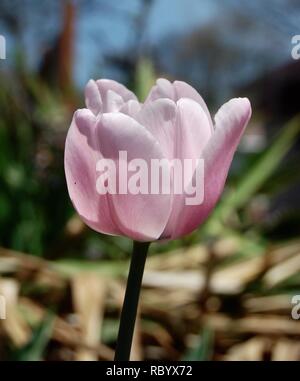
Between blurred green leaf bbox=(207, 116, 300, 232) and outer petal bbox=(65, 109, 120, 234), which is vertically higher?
blurred green leaf bbox=(207, 116, 300, 232)

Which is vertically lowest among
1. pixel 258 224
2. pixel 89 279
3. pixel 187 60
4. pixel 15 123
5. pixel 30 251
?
pixel 89 279

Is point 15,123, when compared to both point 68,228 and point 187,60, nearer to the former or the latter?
point 68,228

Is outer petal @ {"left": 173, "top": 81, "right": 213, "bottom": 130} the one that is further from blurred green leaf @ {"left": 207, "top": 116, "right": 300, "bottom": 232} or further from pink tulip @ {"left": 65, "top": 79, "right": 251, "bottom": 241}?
→ blurred green leaf @ {"left": 207, "top": 116, "right": 300, "bottom": 232}

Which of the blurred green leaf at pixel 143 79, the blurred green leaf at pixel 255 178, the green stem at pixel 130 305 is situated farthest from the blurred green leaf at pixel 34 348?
the blurred green leaf at pixel 143 79

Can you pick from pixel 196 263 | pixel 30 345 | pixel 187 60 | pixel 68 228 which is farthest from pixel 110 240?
pixel 187 60

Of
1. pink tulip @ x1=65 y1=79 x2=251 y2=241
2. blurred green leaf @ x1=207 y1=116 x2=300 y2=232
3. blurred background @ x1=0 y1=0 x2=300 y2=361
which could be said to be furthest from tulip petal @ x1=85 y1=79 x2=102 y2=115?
blurred green leaf @ x1=207 y1=116 x2=300 y2=232

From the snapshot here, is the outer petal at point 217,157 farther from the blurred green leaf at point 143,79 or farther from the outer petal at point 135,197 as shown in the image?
the blurred green leaf at point 143,79

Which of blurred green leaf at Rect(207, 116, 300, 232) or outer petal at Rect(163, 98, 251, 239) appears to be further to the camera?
blurred green leaf at Rect(207, 116, 300, 232)
